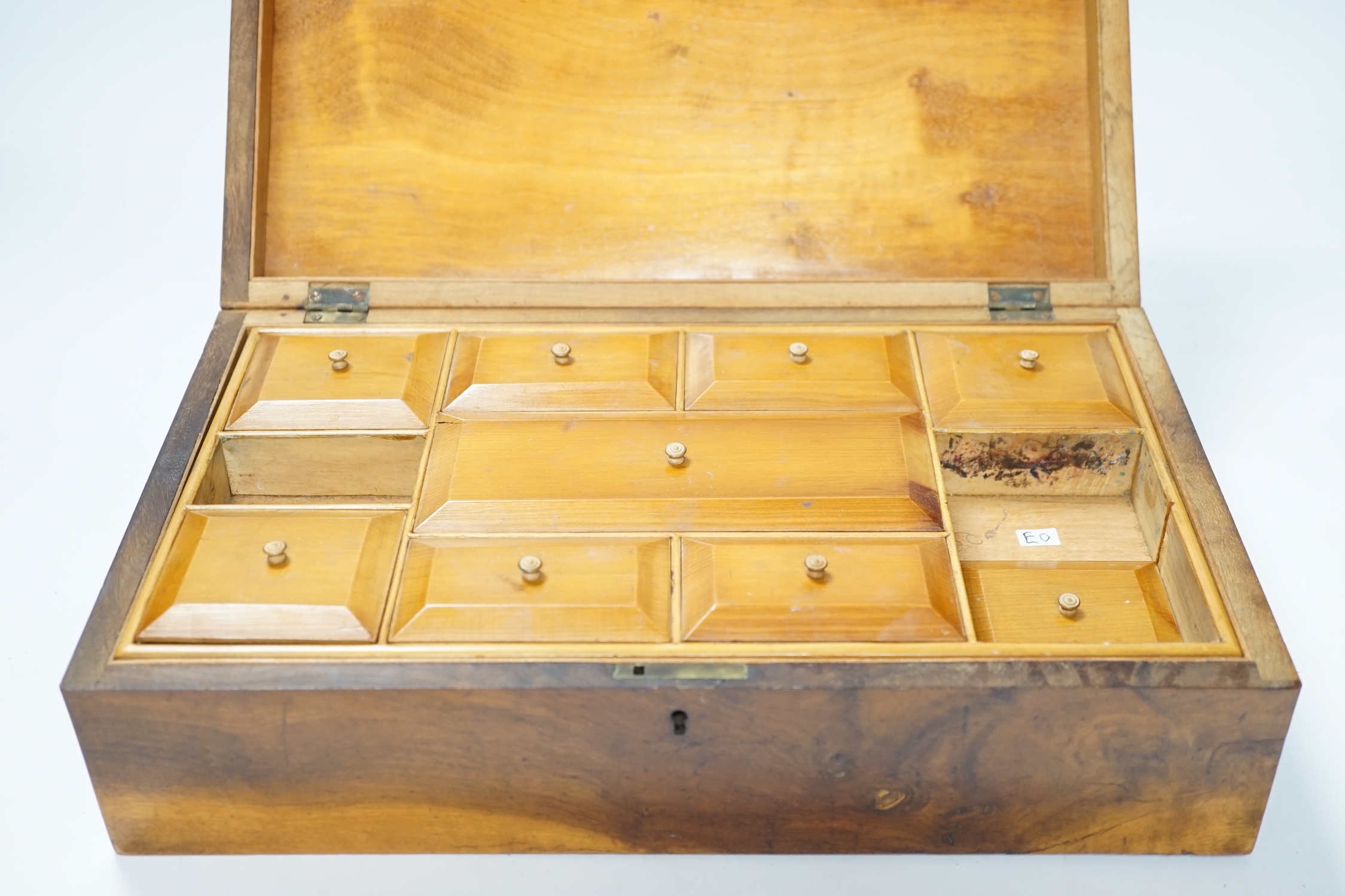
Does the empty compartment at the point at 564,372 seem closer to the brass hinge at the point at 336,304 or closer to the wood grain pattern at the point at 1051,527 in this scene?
the brass hinge at the point at 336,304

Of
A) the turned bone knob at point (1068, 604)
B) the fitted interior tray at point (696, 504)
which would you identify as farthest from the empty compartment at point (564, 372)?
the turned bone knob at point (1068, 604)

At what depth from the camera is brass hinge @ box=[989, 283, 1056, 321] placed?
9.05 feet

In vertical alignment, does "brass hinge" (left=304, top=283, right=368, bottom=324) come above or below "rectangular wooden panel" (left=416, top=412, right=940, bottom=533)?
above

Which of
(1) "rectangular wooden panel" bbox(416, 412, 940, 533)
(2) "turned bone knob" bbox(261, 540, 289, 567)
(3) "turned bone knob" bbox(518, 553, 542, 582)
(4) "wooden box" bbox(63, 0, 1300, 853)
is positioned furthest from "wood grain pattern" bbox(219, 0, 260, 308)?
(3) "turned bone knob" bbox(518, 553, 542, 582)

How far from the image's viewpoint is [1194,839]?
221 cm

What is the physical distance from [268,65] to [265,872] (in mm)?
1559

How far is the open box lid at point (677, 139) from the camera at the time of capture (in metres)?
2.81

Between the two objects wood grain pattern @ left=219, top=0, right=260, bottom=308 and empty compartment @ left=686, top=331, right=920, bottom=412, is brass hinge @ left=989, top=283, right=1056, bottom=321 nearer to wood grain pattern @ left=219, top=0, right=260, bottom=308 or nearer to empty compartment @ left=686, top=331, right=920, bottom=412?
empty compartment @ left=686, top=331, right=920, bottom=412

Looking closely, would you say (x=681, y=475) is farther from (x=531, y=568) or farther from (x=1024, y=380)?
(x=1024, y=380)

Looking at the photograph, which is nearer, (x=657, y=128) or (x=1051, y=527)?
(x=1051, y=527)

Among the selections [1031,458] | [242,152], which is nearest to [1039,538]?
[1031,458]

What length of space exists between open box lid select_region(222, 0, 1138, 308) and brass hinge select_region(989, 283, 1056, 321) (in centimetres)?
5

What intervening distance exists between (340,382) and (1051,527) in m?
1.34

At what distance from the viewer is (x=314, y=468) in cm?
260
